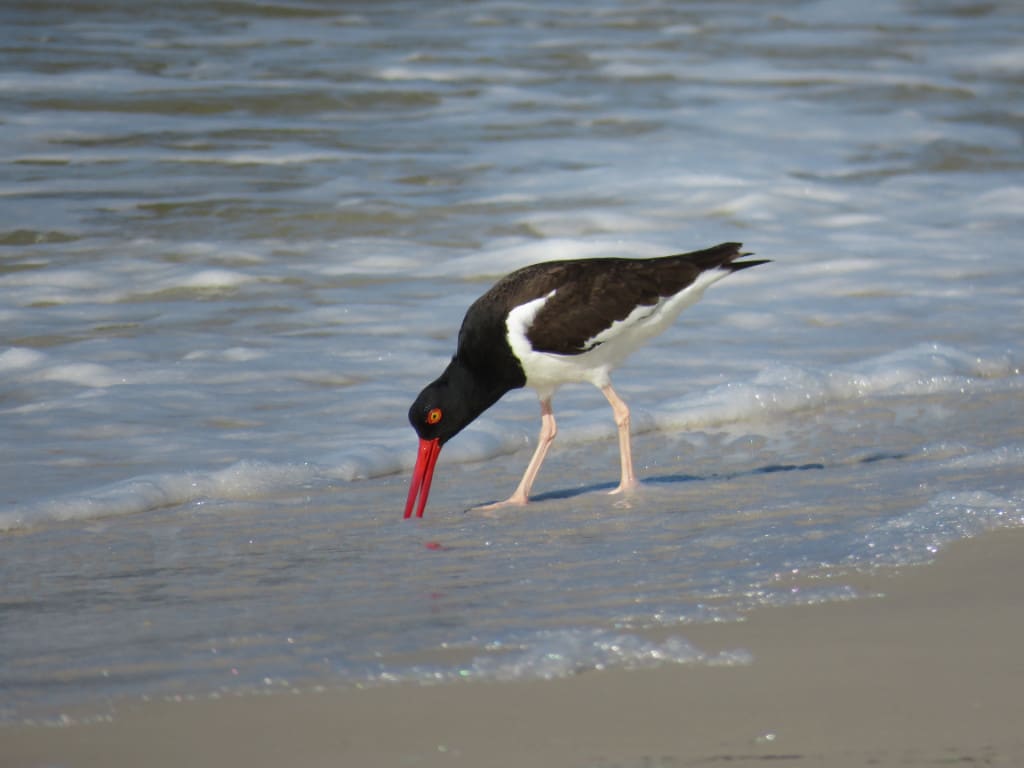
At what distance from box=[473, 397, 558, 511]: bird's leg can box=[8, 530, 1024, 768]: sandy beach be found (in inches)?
81.5

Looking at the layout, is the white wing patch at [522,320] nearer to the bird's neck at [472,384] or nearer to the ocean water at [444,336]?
the bird's neck at [472,384]

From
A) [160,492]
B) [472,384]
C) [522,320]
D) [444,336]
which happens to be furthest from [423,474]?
[444,336]

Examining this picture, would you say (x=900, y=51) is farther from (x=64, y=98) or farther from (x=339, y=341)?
(x=339, y=341)

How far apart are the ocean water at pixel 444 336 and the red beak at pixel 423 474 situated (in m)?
0.09

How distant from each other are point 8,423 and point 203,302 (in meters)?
2.62

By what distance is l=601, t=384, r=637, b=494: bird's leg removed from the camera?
6.23 metres

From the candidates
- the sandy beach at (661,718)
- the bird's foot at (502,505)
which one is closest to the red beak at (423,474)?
the bird's foot at (502,505)

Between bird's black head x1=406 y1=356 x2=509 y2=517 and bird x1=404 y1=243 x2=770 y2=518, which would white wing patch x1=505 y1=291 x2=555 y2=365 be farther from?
bird's black head x1=406 y1=356 x2=509 y2=517

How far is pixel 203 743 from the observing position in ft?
11.3

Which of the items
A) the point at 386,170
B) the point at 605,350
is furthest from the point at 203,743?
the point at 386,170

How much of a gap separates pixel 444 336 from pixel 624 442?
2706 mm

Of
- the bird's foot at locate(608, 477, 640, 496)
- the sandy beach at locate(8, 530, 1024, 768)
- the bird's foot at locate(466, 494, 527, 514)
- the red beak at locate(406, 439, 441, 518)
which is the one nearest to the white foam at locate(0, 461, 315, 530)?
the red beak at locate(406, 439, 441, 518)

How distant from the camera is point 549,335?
6.25 meters

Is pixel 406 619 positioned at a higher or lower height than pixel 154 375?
higher
